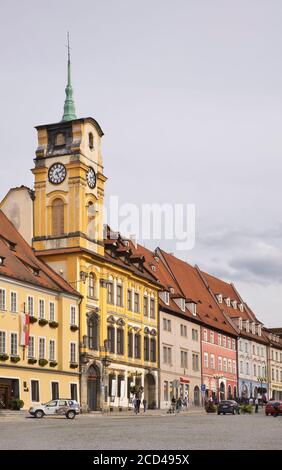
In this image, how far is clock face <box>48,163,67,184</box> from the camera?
76750mm

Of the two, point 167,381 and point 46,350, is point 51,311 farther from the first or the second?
point 167,381

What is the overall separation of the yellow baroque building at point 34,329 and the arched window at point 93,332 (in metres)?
2.49

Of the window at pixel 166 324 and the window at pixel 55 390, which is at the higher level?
the window at pixel 166 324

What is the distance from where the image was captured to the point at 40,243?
7600cm

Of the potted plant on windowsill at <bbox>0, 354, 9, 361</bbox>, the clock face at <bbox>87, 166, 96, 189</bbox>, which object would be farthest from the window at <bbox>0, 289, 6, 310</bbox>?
the clock face at <bbox>87, 166, 96, 189</bbox>

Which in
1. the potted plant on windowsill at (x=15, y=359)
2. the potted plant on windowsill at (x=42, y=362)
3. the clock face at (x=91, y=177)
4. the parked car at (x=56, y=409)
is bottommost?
the parked car at (x=56, y=409)

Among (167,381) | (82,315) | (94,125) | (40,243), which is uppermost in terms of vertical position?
(94,125)

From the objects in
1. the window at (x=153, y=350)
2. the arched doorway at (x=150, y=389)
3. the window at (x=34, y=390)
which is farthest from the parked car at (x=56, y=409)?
the window at (x=153, y=350)

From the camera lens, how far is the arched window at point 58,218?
75.9m

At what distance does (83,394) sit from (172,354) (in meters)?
22.1

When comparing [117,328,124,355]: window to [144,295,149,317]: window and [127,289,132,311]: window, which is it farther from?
[144,295,149,317]: window

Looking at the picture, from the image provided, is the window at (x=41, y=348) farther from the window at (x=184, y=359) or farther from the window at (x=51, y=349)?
the window at (x=184, y=359)

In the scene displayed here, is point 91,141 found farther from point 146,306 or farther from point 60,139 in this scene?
point 146,306
